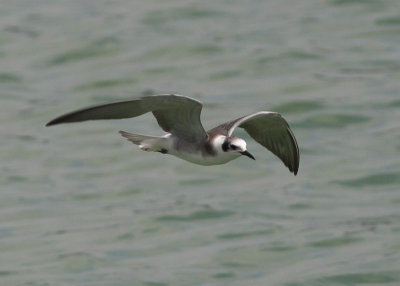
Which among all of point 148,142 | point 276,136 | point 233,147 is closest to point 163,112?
point 148,142

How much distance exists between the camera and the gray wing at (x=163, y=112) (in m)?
8.41

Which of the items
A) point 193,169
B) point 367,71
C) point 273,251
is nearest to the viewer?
point 273,251

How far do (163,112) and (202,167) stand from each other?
7.86m

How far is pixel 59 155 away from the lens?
1791 cm

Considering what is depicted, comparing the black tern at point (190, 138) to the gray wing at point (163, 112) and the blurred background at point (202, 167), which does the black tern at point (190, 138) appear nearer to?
the gray wing at point (163, 112)

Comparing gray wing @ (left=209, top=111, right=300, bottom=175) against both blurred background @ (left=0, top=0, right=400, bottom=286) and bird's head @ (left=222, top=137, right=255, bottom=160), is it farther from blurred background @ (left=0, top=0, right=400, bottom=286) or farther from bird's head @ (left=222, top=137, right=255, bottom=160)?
blurred background @ (left=0, top=0, right=400, bottom=286)

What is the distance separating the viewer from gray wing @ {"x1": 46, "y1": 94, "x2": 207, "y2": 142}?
331 inches

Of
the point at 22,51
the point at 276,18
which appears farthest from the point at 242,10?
the point at 22,51

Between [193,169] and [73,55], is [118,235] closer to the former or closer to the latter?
[193,169]

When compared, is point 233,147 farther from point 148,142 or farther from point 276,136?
point 276,136

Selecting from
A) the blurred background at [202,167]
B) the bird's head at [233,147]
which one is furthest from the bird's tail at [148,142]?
the blurred background at [202,167]

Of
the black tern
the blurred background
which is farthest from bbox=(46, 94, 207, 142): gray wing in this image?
the blurred background

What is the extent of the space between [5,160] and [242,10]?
21.6 ft

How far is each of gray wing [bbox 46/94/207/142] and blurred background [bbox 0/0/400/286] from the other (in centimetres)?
436
